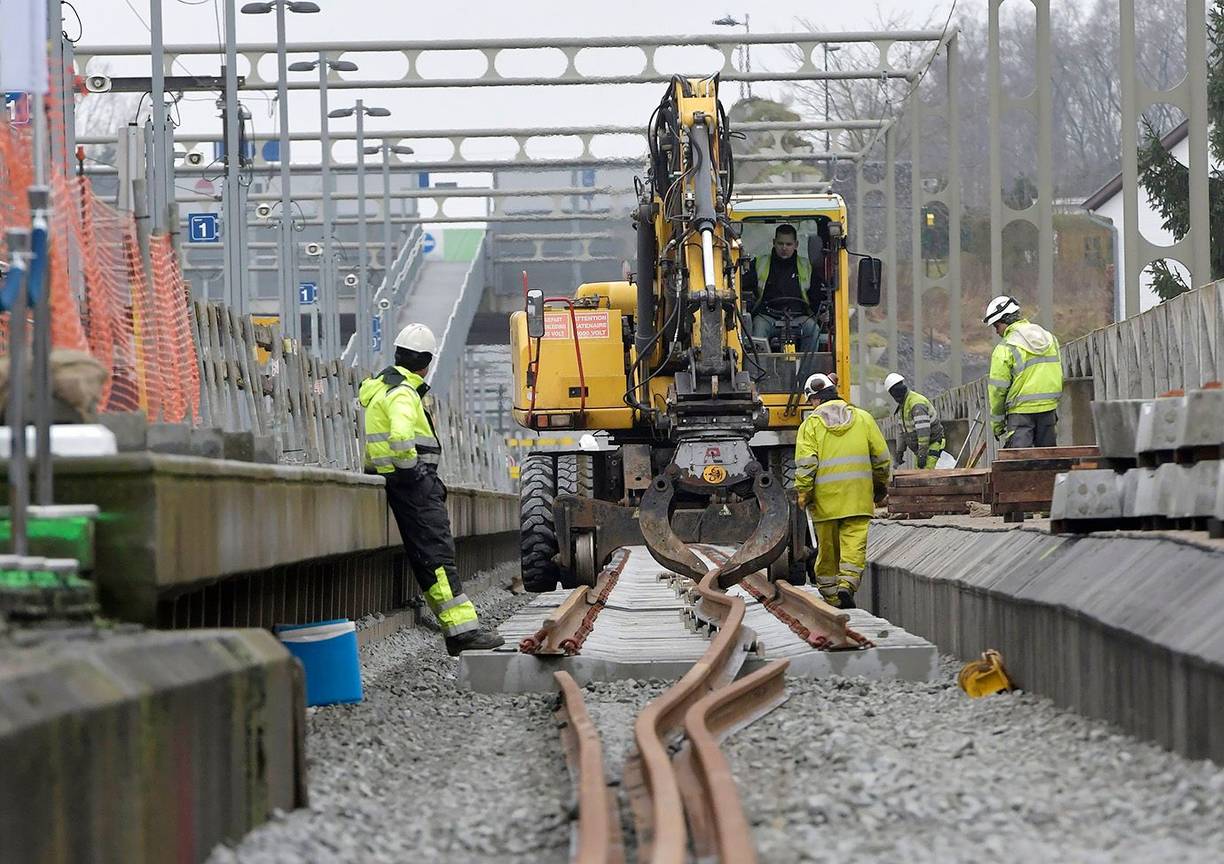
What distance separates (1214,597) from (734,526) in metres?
9.21

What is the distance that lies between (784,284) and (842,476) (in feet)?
15.5

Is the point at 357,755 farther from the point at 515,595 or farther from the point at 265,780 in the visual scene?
the point at 515,595

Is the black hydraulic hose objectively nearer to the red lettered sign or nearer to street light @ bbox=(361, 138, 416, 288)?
the red lettered sign

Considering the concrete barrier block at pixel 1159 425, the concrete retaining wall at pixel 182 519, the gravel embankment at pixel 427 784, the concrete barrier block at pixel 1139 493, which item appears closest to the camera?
the gravel embankment at pixel 427 784

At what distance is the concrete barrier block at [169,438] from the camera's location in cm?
829

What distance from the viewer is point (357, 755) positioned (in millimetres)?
8727

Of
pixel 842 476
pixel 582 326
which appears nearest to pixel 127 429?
pixel 842 476

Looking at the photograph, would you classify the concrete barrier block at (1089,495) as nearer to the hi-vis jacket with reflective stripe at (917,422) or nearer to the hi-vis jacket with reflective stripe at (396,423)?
the hi-vis jacket with reflective stripe at (396,423)

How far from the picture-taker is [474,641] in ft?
40.9

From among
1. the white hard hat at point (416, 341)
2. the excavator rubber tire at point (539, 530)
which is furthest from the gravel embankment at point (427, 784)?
the excavator rubber tire at point (539, 530)

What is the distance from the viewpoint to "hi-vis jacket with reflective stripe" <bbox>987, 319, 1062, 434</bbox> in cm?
1828

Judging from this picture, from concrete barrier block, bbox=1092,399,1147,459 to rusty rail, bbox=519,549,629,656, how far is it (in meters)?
3.42

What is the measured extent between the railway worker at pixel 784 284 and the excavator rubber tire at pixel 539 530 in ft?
9.22

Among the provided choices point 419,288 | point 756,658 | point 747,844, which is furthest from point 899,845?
point 419,288
